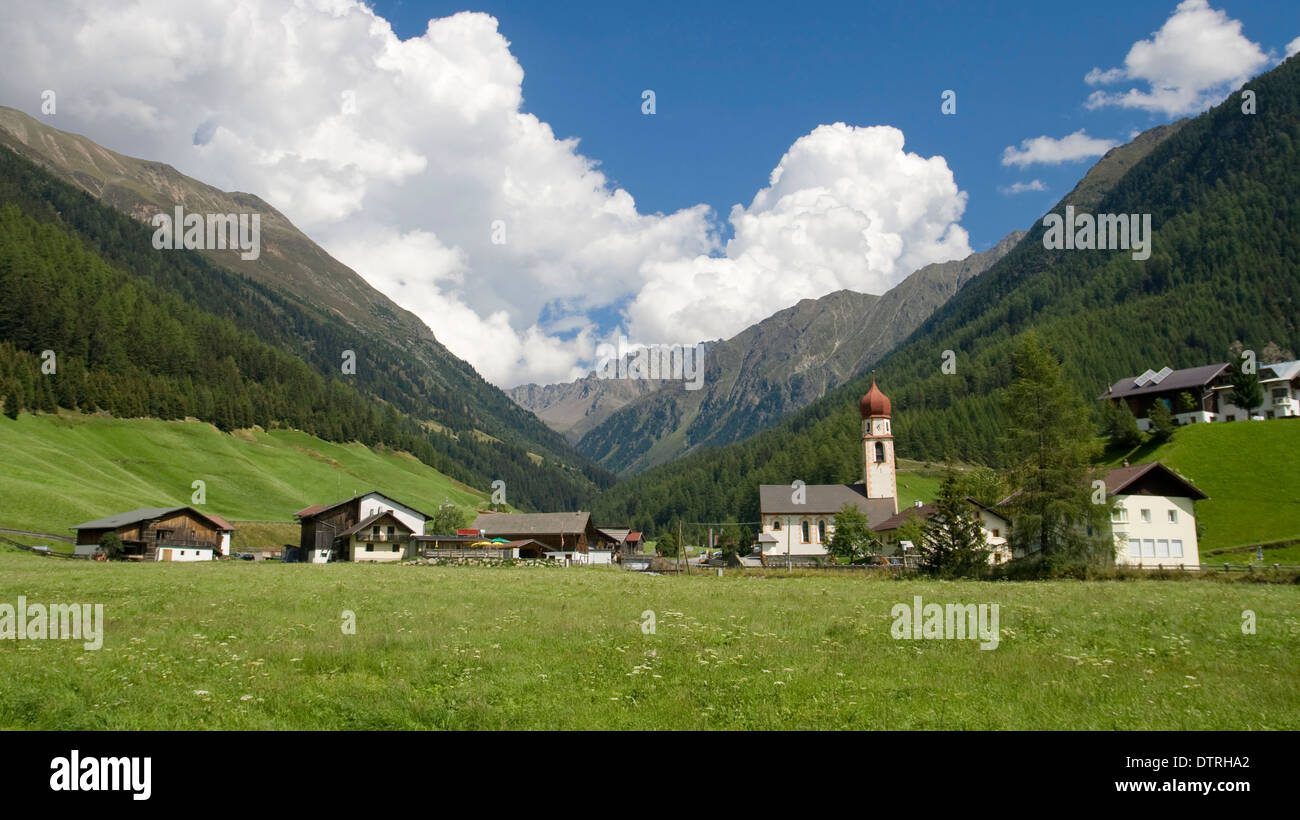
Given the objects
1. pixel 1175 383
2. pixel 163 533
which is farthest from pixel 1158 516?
pixel 163 533

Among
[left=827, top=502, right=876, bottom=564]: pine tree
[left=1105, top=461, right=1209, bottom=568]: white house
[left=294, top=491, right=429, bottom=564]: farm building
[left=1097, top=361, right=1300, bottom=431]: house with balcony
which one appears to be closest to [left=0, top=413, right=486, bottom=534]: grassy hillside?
[left=294, top=491, right=429, bottom=564]: farm building

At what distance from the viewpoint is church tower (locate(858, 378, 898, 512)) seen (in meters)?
119

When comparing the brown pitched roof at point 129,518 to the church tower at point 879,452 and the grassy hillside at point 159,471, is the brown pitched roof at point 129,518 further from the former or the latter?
the church tower at point 879,452

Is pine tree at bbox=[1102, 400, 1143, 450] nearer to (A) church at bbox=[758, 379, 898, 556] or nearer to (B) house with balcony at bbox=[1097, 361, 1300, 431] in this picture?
(B) house with balcony at bbox=[1097, 361, 1300, 431]

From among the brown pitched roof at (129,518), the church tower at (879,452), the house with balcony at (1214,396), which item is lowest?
the brown pitched roof at (129,518)

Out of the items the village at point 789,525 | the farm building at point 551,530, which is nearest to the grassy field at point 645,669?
the village at point 789,525

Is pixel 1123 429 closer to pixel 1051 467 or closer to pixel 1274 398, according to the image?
pixel 1274 398

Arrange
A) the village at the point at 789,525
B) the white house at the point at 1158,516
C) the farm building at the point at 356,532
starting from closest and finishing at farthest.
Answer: the white house at the point at 1158,516 < the village at the point at 789,525 < the farm building at the point at 356,532

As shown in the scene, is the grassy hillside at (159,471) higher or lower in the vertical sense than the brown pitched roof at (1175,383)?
Answer: lower

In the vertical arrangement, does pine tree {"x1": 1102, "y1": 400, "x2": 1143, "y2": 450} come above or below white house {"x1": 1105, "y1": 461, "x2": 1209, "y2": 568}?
above

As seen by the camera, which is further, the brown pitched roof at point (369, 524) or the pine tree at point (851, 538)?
the brown pitched roof at point (369, 524)

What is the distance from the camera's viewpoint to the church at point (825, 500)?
391 ft

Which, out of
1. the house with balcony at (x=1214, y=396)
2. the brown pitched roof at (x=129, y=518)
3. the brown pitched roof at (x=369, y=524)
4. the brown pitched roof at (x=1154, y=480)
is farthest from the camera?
the house with balcony at (x=1214, y=396)

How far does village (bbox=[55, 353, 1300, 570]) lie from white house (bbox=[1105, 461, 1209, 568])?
8 centimetres
